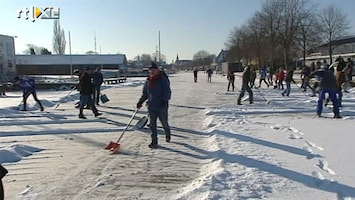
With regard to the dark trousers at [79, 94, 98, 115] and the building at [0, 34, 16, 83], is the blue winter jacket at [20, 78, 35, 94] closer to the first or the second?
the dark trousers at [79, 94, 98, 115]

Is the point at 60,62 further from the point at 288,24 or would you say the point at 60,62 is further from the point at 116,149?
the point at 116,149

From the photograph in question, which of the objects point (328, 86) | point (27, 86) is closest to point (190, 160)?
point (328, 86)

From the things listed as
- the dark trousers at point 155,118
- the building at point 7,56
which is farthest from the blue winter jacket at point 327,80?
the building at point 7,56

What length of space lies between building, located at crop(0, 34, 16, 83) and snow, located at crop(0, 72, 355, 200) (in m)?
52.2

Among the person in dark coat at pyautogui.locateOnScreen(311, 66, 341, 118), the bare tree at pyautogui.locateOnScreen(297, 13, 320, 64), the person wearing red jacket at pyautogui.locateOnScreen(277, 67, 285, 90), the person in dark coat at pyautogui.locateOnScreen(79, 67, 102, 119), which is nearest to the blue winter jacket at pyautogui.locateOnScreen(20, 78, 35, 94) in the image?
the person in dark coat at pyautogui.locateOnScreen(79, 67, 102, 119)

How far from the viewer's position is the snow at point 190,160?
18.9 ft

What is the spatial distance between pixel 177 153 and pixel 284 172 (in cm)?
237

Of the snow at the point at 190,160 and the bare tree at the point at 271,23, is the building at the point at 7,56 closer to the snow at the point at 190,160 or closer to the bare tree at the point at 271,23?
the bare tree at the point at 271,23

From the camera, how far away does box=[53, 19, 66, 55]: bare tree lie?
92750mm

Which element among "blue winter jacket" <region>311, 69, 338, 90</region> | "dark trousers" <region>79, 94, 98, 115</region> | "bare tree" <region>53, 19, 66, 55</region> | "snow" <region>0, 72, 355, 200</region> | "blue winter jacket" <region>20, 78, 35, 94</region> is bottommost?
"snow" <region>0, 72, 355, 200</region>

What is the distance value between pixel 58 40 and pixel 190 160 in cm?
9512

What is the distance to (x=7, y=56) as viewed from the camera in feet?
213

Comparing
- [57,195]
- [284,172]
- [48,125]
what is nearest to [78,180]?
[57,195]

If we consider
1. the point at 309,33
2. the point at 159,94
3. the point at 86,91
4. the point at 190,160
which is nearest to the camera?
the point at 190,160
